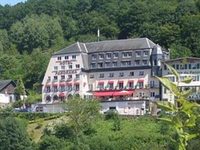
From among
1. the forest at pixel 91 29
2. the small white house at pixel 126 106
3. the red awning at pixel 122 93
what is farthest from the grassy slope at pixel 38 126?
the forest at pixel 91 29

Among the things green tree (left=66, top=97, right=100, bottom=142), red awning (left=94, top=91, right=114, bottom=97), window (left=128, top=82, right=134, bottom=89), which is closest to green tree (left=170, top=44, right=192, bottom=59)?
window (left=128, top=82, right=134, bottom=89)

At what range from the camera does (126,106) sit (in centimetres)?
4616

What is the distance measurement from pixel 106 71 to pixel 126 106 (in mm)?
5816

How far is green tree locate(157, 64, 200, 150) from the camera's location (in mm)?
2566

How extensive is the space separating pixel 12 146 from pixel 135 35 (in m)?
30.5

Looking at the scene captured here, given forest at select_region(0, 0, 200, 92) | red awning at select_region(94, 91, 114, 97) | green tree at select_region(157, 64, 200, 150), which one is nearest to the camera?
green tree at select_region(157, 64, 200, 150)

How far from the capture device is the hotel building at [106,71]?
161 ft

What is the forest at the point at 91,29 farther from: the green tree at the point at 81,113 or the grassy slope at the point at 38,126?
the green tree at the point at 81,113

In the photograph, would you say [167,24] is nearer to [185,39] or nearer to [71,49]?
[185,39]

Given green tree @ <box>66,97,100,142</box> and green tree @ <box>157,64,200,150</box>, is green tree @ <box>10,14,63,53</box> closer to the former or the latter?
green tree @ <box>66,97,100,142</box>

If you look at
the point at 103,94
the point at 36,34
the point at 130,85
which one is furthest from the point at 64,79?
the point at 36,34

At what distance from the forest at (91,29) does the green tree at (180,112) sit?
5261cm

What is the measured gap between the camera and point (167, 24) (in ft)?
210

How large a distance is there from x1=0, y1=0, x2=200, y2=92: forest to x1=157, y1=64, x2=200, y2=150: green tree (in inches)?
2071
